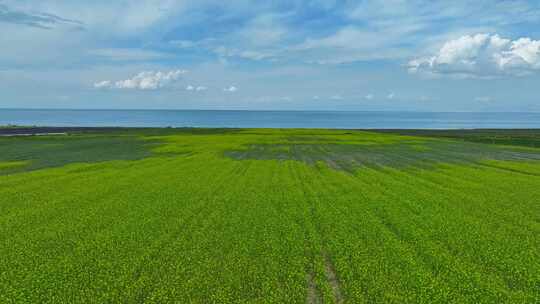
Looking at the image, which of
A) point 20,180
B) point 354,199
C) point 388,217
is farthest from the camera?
point 20,180

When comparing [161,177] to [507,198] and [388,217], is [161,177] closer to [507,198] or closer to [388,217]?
[388,217]

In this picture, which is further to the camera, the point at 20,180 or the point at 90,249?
the point at 20,180

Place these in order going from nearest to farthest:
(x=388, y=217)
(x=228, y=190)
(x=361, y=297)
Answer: (x=361, y=297) → (x=388, y=217) → (x=228, y=190)

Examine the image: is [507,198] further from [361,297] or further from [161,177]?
[161,177]

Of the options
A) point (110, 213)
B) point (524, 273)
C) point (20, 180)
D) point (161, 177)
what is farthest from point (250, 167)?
point (524, 273)

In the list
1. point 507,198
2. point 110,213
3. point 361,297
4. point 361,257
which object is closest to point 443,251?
point 361,257

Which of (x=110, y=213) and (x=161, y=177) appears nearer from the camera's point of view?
(x=110, y=213)
